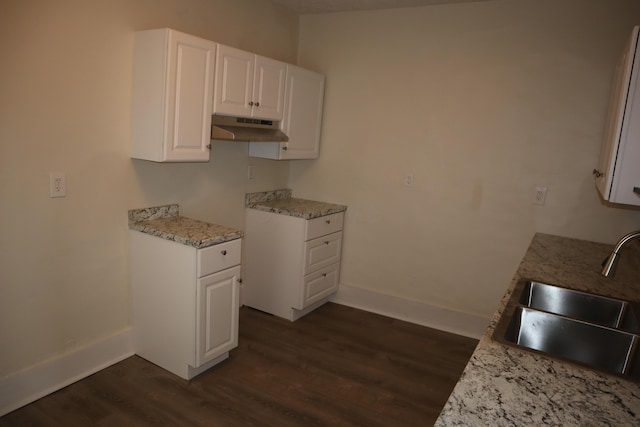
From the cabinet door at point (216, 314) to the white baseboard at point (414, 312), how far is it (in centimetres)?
144

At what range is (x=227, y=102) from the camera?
293 cm

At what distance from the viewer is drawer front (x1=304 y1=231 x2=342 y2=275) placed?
12.0ft

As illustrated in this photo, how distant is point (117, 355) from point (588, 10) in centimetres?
381

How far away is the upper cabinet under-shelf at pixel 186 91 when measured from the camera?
2.56m

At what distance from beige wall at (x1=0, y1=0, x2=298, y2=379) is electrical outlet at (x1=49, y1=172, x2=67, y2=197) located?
3 centimetres

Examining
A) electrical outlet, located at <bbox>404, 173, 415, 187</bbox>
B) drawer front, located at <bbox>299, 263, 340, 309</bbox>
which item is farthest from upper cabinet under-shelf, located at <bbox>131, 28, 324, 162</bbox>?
drawer front, located at <bbox>299, 263, 340, 309</bbox>

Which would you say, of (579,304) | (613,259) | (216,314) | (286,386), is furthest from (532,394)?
(216,314)

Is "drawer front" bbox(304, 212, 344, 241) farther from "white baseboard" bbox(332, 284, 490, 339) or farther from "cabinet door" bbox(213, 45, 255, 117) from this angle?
"cabinet door" bbox(213, 45, 255, 117)

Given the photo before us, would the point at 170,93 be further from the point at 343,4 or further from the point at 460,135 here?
the point at 460,135

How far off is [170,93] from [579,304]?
235 centimetres

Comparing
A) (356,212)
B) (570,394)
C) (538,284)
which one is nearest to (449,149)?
(356,212)

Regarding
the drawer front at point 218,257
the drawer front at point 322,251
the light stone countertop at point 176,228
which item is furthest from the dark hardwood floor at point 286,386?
the light stone countertop at point 176,228

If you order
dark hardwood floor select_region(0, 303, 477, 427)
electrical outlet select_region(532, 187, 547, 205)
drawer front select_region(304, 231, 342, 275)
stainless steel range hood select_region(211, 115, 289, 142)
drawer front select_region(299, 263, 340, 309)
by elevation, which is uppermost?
stainless steel range hood select_region(211, 115, 289, 142)

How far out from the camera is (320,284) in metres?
3.88
